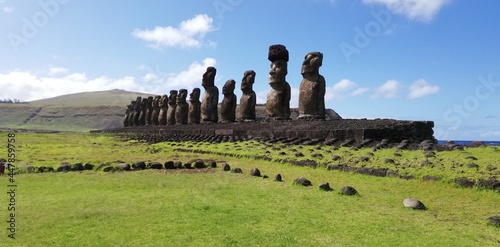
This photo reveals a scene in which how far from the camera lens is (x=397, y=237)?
3.48 metres

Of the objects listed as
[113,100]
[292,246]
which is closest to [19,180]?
[292,246]

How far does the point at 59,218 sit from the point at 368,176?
4.52m

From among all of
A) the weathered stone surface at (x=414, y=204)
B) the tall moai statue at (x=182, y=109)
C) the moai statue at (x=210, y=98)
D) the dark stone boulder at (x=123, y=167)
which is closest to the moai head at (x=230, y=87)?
the moai statue at (x=210, y=98)

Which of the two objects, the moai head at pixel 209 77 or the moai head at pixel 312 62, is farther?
Answer: the moai head at pixel 209 77

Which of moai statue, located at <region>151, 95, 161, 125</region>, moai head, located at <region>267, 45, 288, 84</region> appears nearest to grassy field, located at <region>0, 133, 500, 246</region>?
moai head, located at <region>267, 45, 288, 84</region>

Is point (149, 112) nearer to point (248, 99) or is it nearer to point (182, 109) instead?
point (182, 109)

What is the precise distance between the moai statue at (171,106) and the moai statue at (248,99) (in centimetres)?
1350

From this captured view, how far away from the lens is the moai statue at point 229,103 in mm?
22734

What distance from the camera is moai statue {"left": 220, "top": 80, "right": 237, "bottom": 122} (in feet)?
74.6

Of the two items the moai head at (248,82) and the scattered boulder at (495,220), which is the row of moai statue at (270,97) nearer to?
the moai head at (248,82)

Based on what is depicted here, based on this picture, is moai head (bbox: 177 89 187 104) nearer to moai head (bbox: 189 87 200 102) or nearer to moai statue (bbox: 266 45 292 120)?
moai head (bbox: 189 87 200 102)

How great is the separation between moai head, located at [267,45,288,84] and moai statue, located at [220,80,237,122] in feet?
15.9

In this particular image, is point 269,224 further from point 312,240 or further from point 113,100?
point 113,100

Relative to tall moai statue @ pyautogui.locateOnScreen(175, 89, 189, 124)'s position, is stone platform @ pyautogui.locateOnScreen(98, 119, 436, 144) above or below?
below
